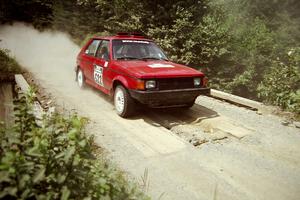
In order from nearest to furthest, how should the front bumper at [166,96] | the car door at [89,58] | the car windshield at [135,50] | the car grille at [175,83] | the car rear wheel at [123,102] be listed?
the front bumper at [166,96] < the car grille at [175,83] < the car rear wheel at [123,102] < the car windshield at [135,50] < the car door at [89,58]

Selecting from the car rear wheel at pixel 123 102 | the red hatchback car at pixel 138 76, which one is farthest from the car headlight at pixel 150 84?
the car rear wheel at pixel 123 102

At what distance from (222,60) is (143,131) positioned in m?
8.59

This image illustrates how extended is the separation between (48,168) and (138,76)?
3.32m

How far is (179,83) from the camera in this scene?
19.3 ft

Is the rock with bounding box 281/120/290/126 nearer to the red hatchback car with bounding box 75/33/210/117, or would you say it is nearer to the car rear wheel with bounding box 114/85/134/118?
the red hatchback car with bounding box 75/33/210/117

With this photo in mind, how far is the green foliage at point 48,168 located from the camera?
2098 millimetres

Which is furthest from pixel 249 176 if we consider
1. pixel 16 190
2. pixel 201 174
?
pixel 16 190

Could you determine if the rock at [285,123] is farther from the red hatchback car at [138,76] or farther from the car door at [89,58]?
the car door at [89,58]

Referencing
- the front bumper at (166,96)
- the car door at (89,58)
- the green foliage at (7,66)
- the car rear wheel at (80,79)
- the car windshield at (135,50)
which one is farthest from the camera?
the green foliage at (7,66)

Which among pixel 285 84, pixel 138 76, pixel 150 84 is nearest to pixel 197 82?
pixel 150 84

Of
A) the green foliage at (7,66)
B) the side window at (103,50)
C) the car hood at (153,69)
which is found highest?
the side window at (103,50)

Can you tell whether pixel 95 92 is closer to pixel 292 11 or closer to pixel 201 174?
pixel 201 174

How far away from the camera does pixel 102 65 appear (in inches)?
271

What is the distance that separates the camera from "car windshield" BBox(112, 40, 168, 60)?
6.74 m
